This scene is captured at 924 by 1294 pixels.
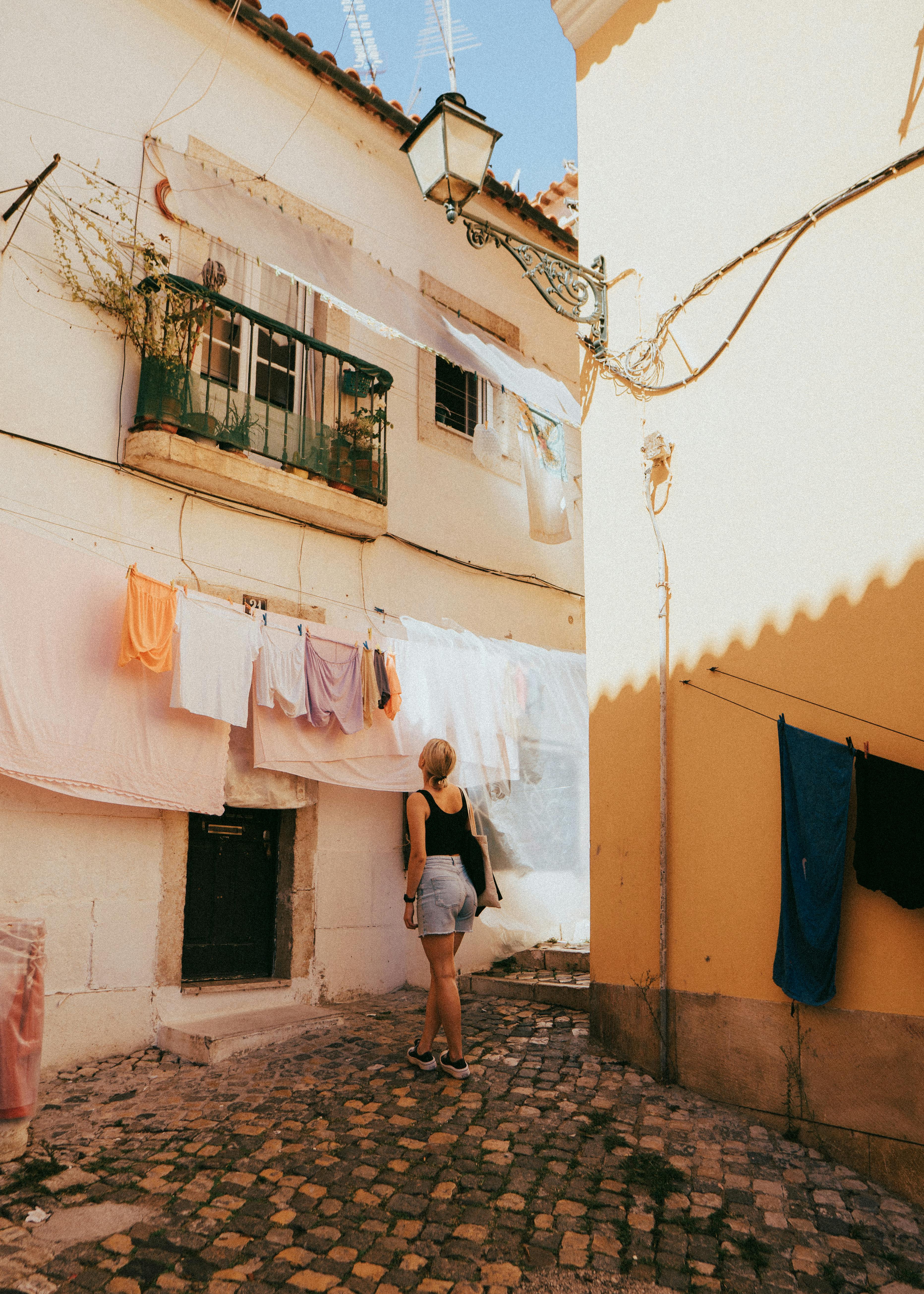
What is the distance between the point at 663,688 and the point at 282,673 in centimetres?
269

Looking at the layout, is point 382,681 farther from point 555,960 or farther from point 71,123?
point 71,123

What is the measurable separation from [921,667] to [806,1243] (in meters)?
2.46

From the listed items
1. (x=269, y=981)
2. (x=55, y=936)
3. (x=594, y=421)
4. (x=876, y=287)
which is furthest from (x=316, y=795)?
(x=876, y=287)

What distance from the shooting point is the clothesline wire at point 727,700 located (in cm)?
484

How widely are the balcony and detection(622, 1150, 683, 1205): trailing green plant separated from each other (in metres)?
5.13

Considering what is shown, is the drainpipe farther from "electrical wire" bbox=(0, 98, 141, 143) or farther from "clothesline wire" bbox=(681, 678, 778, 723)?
"electrical wire" bbox=(0, 98, 141, 143)

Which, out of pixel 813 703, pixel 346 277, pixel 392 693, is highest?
pixel 346 277

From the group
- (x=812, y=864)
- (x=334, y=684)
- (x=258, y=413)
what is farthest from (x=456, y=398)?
(x=812, y=864)

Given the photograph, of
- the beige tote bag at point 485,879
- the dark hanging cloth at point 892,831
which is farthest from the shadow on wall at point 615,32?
the beige tote bag at point 485,879

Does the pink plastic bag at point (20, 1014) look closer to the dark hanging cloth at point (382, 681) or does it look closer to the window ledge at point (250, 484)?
the dark hanging cloth at point (382, 681)

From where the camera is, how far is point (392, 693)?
712 cm

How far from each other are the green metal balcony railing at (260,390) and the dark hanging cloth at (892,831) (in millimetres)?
4883

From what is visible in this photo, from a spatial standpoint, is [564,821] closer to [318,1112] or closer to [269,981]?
[269,981]

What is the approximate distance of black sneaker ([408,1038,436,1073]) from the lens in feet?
16.4
